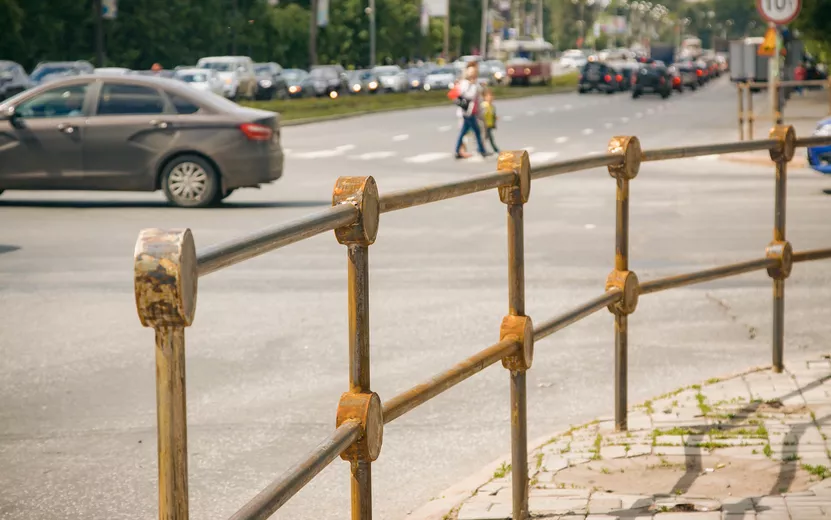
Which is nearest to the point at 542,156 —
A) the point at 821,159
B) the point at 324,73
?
the point at 821,159

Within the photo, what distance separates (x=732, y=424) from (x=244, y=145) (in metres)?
12.8

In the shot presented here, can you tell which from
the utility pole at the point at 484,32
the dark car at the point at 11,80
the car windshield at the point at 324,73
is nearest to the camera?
the dark car at the point at 11,80

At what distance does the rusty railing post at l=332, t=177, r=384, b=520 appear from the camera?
359cm

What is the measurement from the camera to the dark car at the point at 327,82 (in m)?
77.7

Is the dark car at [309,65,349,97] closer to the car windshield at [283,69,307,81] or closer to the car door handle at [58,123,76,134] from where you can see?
the car windshield at [283,69,307,81]

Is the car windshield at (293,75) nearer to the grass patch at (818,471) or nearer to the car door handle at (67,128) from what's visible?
the car door handle at (67,128)

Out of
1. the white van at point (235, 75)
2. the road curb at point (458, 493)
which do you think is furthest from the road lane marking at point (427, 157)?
the white van at point (235, 75)

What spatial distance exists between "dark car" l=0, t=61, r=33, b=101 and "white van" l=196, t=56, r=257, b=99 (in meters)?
8.44

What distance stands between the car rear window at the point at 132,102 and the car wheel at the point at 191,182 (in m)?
0.73

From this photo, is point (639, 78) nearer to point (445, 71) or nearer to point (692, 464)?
point (445, 71)

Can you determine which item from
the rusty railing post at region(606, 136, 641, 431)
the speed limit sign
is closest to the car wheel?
the speed limit sign

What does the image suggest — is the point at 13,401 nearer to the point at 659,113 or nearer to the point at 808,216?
the point at 808,216

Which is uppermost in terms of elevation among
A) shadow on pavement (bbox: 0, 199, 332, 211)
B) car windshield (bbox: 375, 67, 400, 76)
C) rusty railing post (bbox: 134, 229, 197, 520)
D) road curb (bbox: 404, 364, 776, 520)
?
rusty railing post (bbox: 134, 229, 197, 520)

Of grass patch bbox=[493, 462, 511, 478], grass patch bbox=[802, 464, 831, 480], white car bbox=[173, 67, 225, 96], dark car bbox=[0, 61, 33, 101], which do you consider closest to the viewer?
grass patch bbox=[802, 464, 831, 480]
